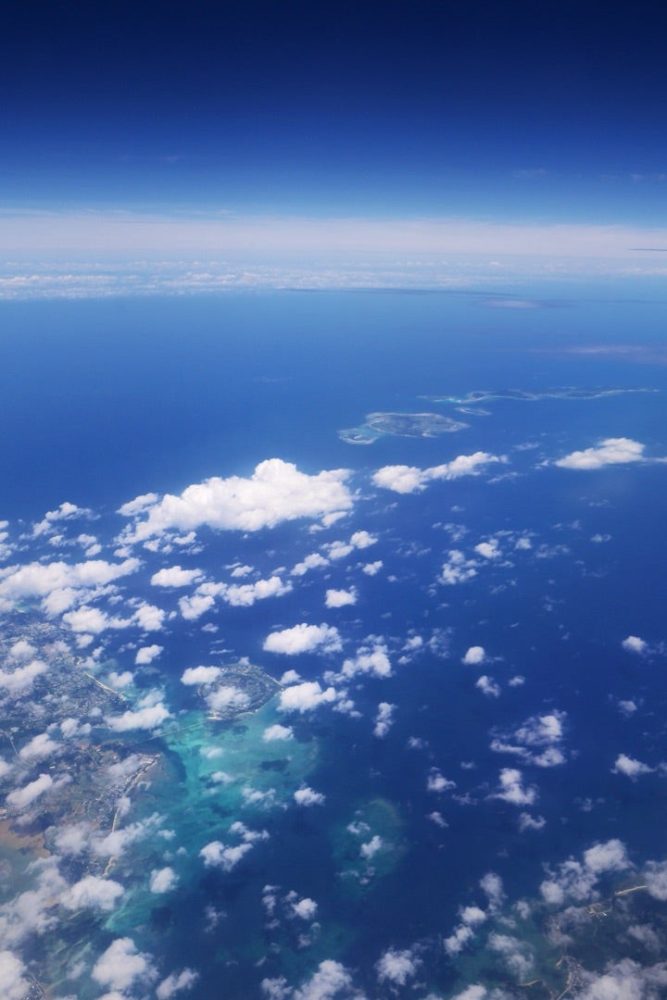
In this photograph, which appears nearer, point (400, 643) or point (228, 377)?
point (400, 643)

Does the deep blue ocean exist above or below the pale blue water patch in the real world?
below

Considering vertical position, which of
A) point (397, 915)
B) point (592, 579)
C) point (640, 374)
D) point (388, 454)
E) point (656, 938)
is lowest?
point (397, 915)

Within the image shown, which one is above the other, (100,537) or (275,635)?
(100,537)

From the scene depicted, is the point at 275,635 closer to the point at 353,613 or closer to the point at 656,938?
the point at 353,613

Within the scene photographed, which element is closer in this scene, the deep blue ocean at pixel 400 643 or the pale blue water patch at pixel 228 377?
the deep blue ocean at pixel 400 643

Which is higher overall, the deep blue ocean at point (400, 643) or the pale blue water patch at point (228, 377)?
the pale blue water patch at point (228, 377)

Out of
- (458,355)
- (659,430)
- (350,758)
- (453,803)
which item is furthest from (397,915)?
(458,355)

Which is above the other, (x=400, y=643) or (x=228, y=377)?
(x=228, y=377)

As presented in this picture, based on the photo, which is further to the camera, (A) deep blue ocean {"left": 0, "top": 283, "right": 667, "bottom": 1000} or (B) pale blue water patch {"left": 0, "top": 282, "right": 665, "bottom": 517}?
(B) pale blue water patch {"left": 0, "top": 282, "right": 665, "bottom": 517}
